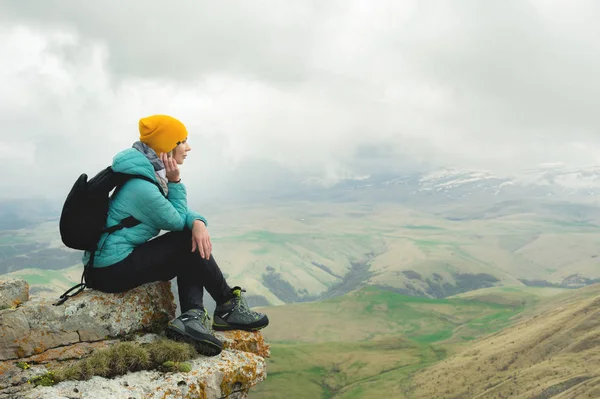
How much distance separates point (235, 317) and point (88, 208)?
502 centimetres

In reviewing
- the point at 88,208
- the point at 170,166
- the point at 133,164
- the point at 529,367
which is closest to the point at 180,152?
the point at 170,166

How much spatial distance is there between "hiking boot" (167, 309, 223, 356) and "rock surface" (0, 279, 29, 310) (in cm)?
415

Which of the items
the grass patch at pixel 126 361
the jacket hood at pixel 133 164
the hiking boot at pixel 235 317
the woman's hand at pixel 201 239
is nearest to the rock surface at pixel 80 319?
the grass patch at pixel 126 361

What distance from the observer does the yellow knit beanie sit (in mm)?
10820

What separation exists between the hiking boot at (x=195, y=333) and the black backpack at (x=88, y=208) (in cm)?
287

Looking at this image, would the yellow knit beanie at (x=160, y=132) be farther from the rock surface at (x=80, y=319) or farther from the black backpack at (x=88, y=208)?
the rock surface at (x=80, y=319)

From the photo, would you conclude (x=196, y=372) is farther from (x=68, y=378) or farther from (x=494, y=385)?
A: (x=494, y=385)

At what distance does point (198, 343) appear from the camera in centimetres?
1103

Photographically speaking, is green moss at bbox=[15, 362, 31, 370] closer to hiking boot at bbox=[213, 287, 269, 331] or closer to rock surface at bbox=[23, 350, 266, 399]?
rock surface at bbox=[23, 350, 266, 399]

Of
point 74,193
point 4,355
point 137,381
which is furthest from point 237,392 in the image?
point 74,193

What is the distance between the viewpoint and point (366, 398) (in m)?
195

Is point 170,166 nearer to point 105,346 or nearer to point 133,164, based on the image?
point 133,164

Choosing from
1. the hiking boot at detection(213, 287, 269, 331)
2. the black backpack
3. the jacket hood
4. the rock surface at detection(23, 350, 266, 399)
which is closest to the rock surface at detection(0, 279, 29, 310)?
the black backpack

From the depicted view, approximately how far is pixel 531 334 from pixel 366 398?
79.4m
